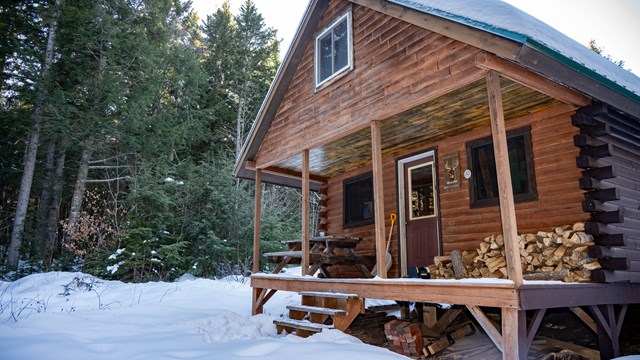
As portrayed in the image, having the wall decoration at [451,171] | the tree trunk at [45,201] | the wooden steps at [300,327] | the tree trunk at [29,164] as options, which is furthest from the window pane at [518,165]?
the tree trunk at [45,201]

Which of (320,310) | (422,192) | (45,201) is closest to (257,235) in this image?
(320,310)

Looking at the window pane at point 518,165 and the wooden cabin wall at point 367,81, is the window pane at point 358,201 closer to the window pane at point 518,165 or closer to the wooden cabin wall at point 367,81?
the wooden cabin wall at point 367,81

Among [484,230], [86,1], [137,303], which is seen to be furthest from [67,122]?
[484,230]

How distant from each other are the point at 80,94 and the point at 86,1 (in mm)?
3690

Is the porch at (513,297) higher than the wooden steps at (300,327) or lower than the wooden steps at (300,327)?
higher

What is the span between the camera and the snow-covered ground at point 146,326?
458cm

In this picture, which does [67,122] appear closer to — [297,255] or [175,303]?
[175,303]

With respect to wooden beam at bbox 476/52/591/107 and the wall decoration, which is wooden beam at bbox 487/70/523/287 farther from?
the wall decoration

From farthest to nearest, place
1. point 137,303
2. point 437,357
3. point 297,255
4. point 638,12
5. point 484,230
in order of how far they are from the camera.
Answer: point 638,12 < point 137,303 < point 297,255 < point 484,230 < point 437,357

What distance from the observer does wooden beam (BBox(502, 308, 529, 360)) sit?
4.02 meters

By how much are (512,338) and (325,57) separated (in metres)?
6.13

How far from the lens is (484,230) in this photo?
23.1ft

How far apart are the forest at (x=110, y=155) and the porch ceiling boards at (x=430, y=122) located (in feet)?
23.7

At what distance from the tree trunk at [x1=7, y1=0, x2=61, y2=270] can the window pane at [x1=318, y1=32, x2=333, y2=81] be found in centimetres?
1099
